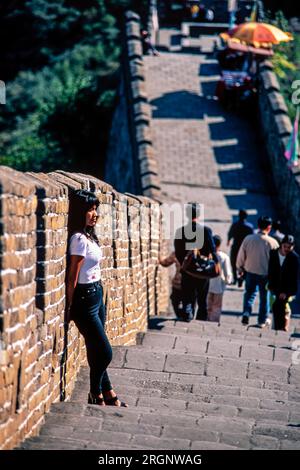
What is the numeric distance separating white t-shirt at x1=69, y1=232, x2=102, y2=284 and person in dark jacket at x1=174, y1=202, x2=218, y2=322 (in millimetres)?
4510

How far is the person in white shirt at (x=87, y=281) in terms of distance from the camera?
24.4ft

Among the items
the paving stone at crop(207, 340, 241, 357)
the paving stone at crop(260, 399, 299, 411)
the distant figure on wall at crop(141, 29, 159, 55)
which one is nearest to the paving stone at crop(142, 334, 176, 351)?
the paving stone at crop(207, 340, 241, 357)

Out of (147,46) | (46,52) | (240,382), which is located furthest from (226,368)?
(46,52)

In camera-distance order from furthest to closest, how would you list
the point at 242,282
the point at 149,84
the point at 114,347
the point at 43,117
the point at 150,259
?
the point at 43,117 → the point at 149,84 → the point at 242,282 → the point at 150,259 → the point at 114,347

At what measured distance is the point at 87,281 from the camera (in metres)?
7.47

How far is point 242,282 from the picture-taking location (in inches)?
671

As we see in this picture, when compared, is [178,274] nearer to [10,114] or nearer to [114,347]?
[114,347]

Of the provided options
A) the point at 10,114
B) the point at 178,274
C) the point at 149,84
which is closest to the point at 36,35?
the point at 10,114

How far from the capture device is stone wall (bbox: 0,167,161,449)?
18.7ft

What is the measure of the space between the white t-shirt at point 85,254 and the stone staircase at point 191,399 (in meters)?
0.82

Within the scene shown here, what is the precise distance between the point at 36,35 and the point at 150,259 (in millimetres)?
36727

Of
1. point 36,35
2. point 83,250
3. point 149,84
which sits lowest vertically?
point 83,250

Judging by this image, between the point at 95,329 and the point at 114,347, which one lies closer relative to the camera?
the point at 95,329

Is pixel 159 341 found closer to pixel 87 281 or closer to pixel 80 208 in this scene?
pixel 87 281
